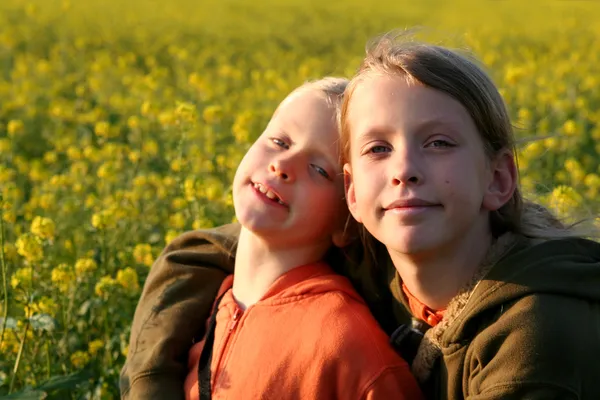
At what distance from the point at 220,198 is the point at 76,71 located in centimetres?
588

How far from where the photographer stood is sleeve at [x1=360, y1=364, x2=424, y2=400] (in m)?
2.44

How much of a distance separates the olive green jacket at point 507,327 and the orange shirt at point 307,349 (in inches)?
3.4

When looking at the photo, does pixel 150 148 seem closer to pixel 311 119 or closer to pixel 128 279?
pixel 128 279

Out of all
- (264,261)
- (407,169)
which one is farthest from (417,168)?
(264,261)

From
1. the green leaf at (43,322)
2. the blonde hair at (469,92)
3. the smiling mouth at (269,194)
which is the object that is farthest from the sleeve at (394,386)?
the green leaf at (43,322)

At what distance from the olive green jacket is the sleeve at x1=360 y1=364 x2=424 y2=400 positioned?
4cm

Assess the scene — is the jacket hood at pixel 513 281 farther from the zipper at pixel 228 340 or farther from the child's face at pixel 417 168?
the zipper at pixel 228 340

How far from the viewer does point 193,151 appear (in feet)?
15.7

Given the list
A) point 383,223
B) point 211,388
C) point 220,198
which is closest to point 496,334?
point 383,223

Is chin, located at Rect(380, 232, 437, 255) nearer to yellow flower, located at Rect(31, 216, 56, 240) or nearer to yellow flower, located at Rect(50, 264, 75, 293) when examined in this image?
yellow flower, located at Rect(50, 264, 75, 293)

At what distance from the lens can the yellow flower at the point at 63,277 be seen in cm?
331

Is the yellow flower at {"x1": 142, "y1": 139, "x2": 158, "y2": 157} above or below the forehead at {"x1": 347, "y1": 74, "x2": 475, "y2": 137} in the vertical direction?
below

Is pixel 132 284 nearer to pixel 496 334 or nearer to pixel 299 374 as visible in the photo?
pixel 299 374

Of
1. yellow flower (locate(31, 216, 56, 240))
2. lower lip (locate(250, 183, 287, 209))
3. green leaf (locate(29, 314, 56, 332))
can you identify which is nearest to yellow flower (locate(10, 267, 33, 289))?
green leaf (locate(29, 314, 56, 332))
